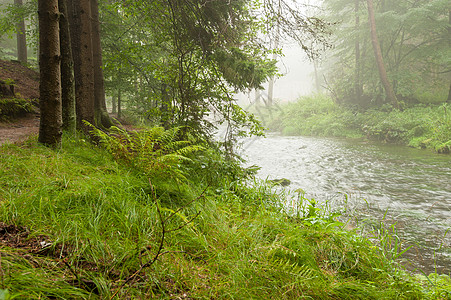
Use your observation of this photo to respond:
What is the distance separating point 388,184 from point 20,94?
36.7ft

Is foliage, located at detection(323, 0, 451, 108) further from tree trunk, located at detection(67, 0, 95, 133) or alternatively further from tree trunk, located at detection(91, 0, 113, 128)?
tree trunk, located at detection(67, 0, 95, 133)

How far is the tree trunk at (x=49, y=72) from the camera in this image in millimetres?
3438

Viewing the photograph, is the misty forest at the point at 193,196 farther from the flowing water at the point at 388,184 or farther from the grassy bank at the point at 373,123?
the grassy bank at the point at 373,123

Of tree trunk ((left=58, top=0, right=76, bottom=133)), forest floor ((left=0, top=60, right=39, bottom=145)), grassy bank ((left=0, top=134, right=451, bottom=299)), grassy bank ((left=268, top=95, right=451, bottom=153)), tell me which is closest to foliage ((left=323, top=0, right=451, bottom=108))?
grassy bank ((left=268, top=95, right=451, bottom=153))

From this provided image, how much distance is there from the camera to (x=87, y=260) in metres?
1.53

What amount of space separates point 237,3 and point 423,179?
6547 mm

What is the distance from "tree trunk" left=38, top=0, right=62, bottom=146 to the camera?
3.44m

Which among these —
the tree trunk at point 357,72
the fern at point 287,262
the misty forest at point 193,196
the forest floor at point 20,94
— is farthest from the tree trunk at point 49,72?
the tree trunk at point 357,72

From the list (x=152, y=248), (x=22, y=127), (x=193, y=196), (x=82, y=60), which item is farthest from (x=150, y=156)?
(x=22, y=127)

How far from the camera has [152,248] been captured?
1.84m

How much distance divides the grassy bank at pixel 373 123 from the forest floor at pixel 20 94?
22.7 ft

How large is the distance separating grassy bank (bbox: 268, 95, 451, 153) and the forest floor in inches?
273

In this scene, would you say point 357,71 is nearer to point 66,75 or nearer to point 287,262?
point 66,75

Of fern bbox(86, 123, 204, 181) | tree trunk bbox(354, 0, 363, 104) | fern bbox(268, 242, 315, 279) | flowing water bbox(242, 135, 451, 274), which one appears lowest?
flowing water bbox(242, 135, 451, 274)
